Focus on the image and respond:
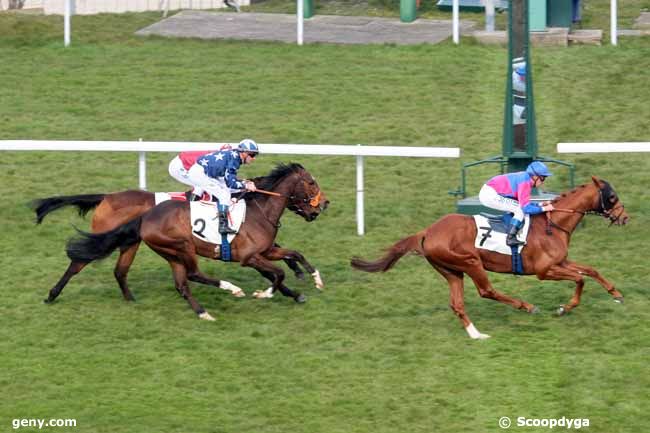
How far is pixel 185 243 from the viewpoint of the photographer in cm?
1110

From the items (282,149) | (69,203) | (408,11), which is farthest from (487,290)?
(408,11)

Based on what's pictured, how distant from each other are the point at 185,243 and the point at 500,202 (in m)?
2.36

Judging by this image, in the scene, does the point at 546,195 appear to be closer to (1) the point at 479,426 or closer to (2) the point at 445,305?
(2) the point at 445,305

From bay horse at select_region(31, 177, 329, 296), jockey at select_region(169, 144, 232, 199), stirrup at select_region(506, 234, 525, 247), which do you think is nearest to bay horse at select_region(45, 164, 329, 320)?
bay horse at select_region(31, 177, 329, 296)

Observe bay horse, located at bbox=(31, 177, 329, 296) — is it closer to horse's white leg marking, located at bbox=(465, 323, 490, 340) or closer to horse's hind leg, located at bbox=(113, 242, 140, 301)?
horse's hind leg, located at bbox=(113, 242, 140, 301)

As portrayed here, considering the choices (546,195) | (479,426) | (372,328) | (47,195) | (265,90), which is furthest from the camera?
(265,90)

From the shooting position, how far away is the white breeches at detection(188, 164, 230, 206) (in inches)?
440

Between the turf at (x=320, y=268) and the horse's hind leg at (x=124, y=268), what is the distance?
0.34 ft

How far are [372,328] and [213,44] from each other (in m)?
8.49

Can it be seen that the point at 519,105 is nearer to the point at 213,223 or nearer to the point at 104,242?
the point at 213,223

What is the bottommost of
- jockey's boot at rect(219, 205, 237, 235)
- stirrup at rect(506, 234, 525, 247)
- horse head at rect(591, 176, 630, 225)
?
stirrup at rect(506, 234, 525, 247)

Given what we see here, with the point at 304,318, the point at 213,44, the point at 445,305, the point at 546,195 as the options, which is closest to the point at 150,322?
the point at 304,318

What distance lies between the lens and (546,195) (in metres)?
12.8

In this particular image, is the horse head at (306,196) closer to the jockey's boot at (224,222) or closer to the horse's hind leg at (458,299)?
the jockey's boot at (224,222)
